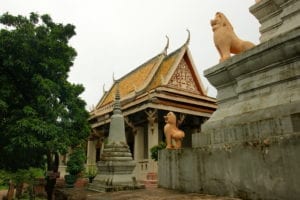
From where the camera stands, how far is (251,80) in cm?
315

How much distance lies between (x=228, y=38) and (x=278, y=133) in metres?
1.68

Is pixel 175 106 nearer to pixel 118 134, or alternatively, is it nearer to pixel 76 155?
pixel 76 155

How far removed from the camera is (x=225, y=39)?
3.66 m

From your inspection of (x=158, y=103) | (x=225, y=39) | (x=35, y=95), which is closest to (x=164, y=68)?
(x=158, y=103)

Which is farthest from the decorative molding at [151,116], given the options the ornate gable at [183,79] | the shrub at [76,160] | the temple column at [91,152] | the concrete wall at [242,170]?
the concrete wall at [242,170]

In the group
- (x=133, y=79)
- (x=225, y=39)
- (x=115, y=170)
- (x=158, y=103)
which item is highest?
(x=133, y=79)

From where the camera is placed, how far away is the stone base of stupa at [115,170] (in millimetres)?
7000

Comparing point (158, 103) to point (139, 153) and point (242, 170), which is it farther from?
point (242, 170)

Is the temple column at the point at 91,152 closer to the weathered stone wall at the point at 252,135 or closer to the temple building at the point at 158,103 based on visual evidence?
the temple building at the point at 158,103

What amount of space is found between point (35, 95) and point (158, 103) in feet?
23.6

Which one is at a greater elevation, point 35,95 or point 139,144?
point 35,95

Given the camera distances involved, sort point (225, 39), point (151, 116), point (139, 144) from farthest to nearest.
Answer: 1. point (139, 144)
2. point (151, 116)
3. point (225, 39)

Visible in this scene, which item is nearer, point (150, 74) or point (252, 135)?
point (252, 135)

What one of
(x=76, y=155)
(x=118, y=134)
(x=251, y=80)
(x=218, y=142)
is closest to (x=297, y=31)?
(x=251, y=80)
